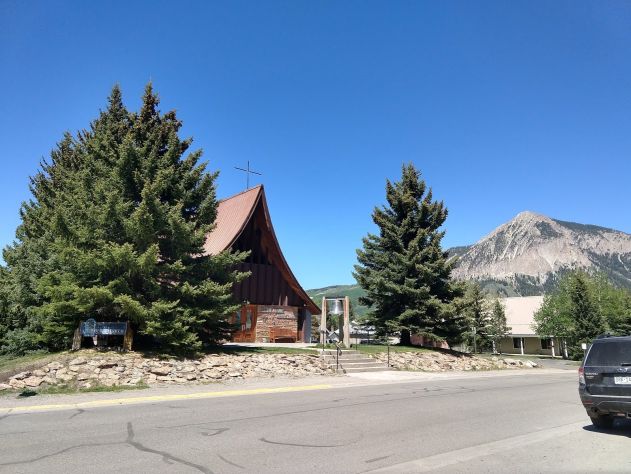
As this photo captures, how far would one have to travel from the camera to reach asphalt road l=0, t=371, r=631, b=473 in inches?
219

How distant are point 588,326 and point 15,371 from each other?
43873mm

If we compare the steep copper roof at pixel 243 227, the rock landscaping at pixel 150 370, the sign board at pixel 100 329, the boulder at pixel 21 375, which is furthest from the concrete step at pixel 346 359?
the boulder at pixel 21 375

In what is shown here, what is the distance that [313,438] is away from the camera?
6961 millimetres

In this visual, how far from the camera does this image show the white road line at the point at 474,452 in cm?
548

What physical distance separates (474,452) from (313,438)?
239 centimetres

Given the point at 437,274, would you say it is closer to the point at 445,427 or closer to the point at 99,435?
the point at 445,427

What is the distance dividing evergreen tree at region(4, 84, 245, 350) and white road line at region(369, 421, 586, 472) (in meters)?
10.8

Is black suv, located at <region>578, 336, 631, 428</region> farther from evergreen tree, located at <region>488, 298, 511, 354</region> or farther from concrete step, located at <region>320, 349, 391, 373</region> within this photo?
evergreen tree, located at <region>488, 298, 511, 354</region>

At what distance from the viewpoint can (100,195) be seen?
53.8ft

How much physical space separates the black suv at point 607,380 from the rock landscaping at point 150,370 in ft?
35.3

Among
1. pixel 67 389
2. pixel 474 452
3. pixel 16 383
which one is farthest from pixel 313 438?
pixel 16 383

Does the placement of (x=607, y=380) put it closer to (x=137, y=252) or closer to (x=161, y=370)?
(x=161, y=370)

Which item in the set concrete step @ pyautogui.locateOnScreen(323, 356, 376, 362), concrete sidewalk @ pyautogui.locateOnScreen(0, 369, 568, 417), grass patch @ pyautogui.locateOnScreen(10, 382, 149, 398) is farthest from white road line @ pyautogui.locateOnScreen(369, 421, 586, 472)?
concrete step @ pyautogui.locateOnScreen(323, 356, 376, 362)

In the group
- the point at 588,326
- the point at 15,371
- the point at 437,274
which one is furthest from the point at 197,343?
the point at 588,326
